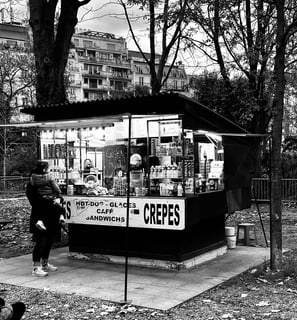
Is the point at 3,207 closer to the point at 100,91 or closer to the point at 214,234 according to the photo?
the point at 214,234

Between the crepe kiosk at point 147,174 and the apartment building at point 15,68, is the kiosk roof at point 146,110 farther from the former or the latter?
the apartment building at point 15,68

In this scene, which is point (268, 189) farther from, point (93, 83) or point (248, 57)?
point (93, 83)

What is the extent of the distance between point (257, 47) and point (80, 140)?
10291 millimetres

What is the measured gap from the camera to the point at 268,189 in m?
18.5

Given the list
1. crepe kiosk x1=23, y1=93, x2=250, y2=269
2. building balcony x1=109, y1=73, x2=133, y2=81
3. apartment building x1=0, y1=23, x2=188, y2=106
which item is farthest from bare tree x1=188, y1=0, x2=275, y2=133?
building balcony x1=109, y1=73, x2=133, y2=81

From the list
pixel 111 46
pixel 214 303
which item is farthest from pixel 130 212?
pixel 111 46

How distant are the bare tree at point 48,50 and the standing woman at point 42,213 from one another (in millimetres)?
3412

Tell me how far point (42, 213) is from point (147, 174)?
188cm

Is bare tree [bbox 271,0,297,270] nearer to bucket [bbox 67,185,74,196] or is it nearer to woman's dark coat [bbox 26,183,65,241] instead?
woman's dark coat [bbox 26,183,65,241]

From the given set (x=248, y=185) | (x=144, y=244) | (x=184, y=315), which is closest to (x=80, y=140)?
(x=144, y=244)

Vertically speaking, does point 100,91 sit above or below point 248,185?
above

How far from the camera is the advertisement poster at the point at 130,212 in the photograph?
7.62 m

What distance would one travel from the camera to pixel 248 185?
989 centimetres

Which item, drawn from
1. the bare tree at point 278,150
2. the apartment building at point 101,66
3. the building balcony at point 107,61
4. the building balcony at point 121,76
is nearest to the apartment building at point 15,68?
the bare tree at point 278,150
